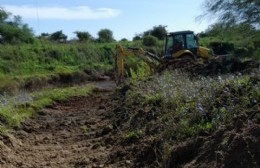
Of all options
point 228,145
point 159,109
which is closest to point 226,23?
point 159,109

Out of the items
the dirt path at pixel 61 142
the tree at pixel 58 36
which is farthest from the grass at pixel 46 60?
the dirt path at pixel 61 142

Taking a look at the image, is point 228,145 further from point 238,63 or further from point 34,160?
point 238,63

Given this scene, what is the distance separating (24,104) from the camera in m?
17.5

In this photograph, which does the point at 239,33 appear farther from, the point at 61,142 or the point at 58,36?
the point at 58,36

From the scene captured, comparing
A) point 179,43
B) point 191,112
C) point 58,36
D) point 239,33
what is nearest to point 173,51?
point 179,43

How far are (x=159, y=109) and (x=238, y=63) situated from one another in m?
10.9

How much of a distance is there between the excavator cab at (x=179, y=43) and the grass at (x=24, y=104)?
4.51 m

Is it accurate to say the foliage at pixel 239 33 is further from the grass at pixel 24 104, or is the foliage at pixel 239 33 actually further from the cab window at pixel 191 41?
the grass at pixel 24 104

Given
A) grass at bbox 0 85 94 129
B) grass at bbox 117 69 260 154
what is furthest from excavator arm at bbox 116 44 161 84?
grass at bbox 117 69 260 154

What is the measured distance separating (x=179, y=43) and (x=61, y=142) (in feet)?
44.0

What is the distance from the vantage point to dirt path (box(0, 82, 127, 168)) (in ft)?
30.8

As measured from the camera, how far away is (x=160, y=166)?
7102 millimetres

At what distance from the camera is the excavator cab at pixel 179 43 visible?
79.7 feet

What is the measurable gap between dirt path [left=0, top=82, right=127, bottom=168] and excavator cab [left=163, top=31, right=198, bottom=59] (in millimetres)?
7363
